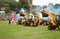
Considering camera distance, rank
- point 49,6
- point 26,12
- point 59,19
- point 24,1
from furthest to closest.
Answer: point 24,1 < point 26,12 < point 49,6 < point 59,19

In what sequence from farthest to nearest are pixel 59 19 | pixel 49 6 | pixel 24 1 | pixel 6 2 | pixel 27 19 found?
1. pixel 6 2
2. pixel 24 1
3. pixel 27 19
4. pixel 49 6
5. pixel 59 19

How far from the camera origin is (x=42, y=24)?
11625 millimetres

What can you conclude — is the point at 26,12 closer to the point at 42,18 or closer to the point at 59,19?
the point at 42,18

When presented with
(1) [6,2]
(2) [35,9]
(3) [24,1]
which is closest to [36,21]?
(2) [35,9]

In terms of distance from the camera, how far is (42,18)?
38.2 feet

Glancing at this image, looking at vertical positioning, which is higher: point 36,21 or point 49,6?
point 49,6

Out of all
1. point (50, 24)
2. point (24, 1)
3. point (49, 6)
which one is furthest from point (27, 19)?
point (24, 1)

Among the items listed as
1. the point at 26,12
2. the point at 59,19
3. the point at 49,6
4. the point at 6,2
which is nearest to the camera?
the point at 59,19

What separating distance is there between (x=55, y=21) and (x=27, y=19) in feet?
9.01

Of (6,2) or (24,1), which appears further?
(6,2)

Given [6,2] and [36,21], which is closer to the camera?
[36,21]

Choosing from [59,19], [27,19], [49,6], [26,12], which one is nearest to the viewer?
[59,19]

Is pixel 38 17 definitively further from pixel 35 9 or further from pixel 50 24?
pixel 50 24

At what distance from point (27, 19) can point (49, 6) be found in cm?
142
